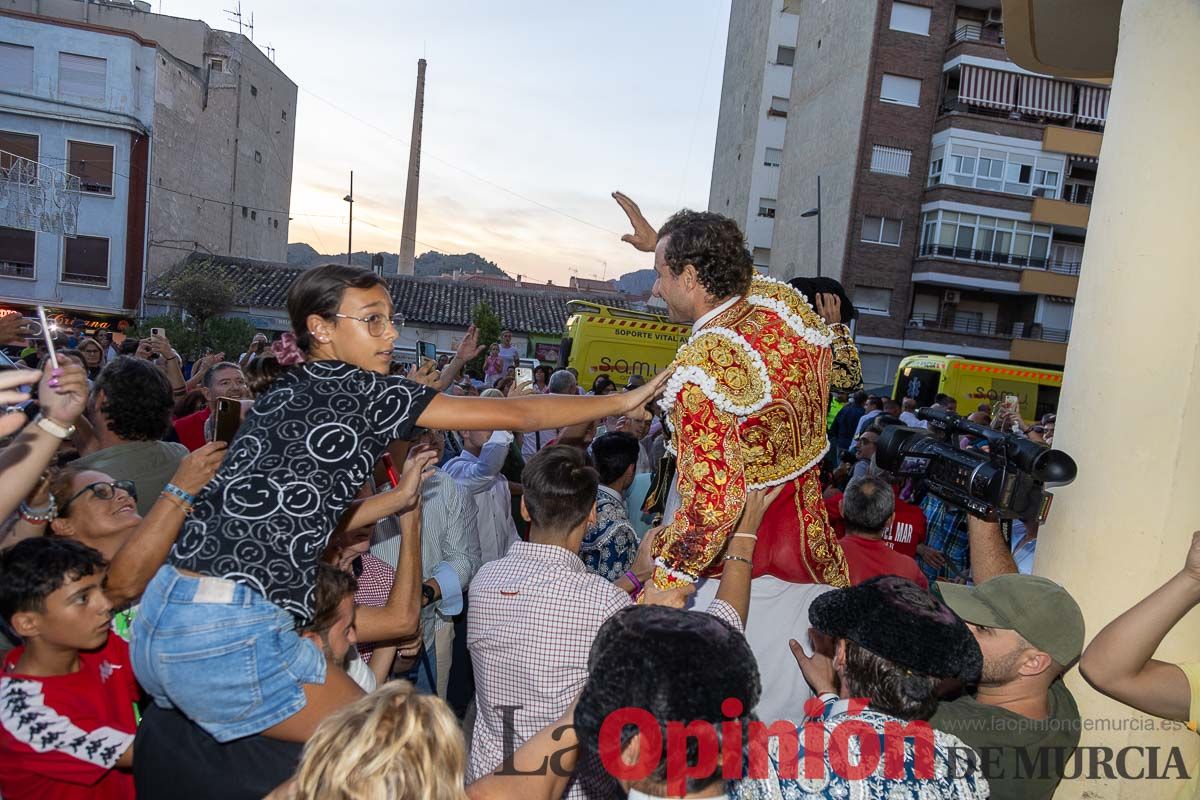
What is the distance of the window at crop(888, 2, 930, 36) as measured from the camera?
1180 inches

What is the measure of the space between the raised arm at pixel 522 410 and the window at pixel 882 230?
3025 centimetres

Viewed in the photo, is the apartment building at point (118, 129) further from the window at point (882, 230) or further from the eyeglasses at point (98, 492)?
the eyeglasses at point (98, 492)

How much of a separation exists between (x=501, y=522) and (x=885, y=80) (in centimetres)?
2918

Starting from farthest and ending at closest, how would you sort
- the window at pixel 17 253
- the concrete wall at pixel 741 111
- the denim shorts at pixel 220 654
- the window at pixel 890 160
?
the concrete wall at pixel 741 111 → the window at pixel 890 160 → the window at pixel 17 253 → the denim shorts at pixel 220 654

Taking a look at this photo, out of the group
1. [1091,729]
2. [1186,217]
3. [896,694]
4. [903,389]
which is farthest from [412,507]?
[903,389]

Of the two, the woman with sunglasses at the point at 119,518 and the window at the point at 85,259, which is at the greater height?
the window at the point at 85,259

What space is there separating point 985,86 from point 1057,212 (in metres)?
5.11

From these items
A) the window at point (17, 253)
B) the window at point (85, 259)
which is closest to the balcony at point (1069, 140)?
the window at point (85, 259)

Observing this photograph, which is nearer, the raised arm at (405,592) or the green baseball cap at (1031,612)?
the green baseball cap at (1031,612)

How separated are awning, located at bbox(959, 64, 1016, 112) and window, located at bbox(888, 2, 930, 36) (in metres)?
2.16

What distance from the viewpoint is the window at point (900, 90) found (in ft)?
99.2

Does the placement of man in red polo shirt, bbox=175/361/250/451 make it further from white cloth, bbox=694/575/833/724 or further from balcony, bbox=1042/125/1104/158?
balcony, bbox=1042/125/1104/158

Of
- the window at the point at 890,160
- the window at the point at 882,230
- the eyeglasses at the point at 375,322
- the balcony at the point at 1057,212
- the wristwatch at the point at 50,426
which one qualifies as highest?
the window at the point at 890,160

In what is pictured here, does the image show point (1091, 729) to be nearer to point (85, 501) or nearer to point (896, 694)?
point (896, 694)
